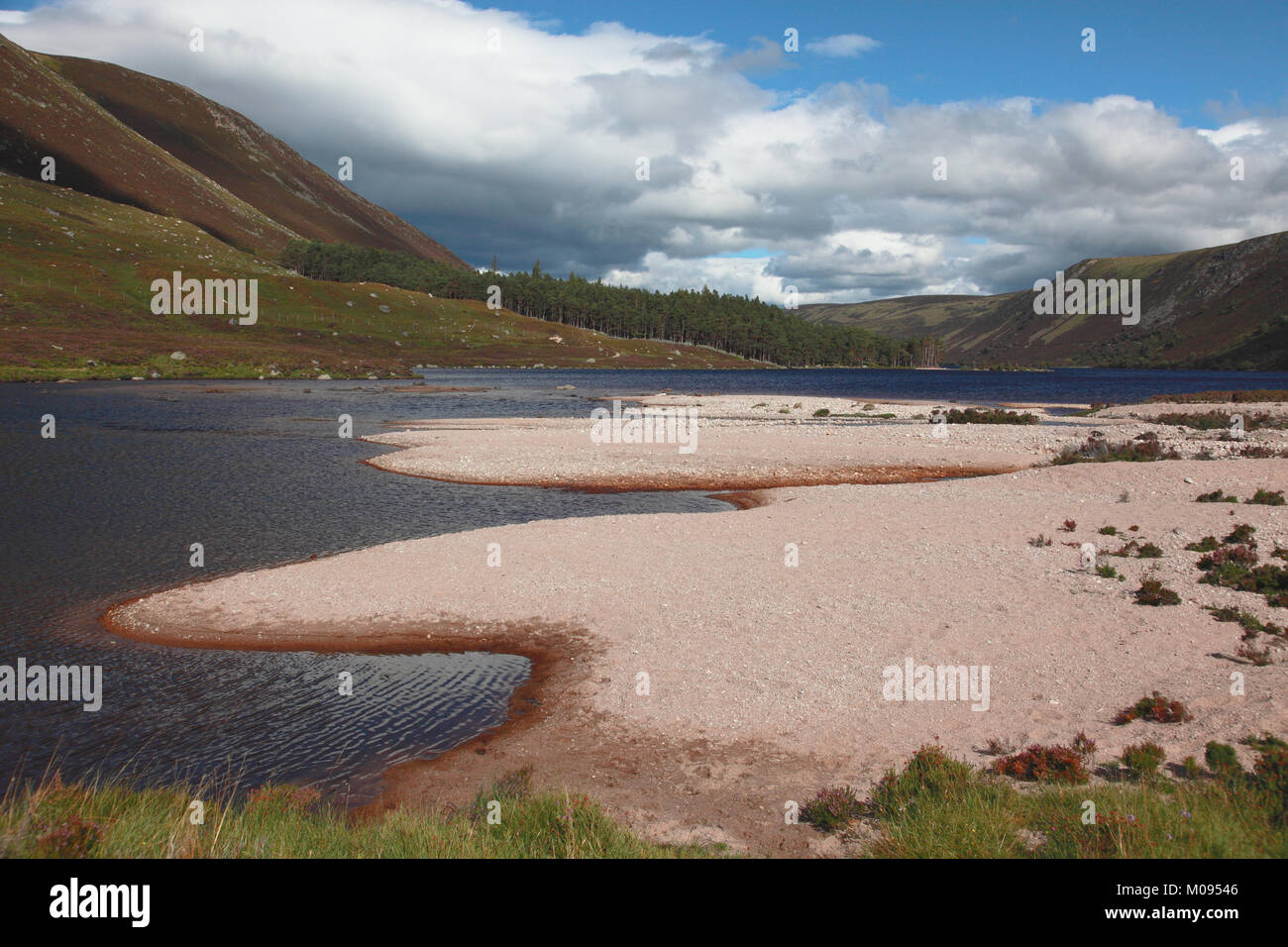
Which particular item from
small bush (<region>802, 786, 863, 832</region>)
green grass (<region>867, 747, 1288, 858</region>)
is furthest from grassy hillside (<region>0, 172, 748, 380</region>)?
green grass (<region>867, 747, 1288, 858</region>)

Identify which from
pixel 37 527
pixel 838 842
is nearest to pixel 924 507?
pixel 838 842

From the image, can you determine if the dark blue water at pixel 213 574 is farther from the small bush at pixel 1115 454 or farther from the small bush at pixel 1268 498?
the small bush at pixel 1115 454

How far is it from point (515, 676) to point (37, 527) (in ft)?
69.4

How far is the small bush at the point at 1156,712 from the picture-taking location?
37.5 ft

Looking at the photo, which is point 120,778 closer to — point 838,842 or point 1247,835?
point 838,842

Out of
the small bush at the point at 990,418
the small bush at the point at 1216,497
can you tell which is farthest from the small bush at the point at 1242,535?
the small bush at the point at 990,418

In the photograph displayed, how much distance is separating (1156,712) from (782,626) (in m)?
6.97

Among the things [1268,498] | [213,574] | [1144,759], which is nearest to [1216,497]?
[1268,498]

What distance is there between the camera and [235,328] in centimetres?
15475

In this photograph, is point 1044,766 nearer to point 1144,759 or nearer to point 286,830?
point 1144,759

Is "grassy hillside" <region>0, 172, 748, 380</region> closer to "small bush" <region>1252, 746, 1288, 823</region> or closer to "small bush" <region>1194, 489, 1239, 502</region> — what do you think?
"small bush" <region>1194, 489, 1239, 502</region>

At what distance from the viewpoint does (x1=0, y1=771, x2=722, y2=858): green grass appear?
7020 millimetres

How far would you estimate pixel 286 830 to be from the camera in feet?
27.1

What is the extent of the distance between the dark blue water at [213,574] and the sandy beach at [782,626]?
1.02m
